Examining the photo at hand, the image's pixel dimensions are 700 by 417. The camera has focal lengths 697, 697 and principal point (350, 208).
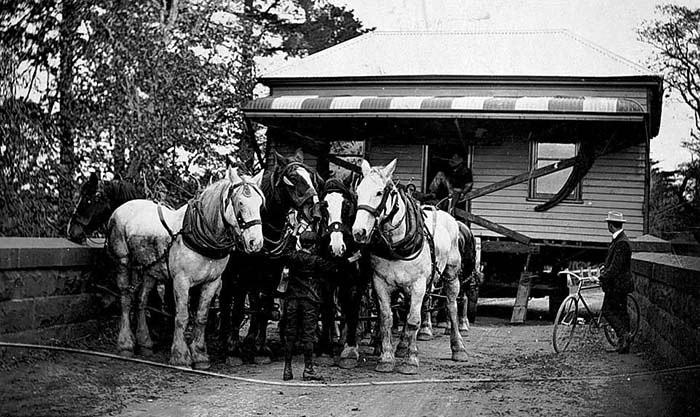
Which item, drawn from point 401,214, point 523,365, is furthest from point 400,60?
point 523,365

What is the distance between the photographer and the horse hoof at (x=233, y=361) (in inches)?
152

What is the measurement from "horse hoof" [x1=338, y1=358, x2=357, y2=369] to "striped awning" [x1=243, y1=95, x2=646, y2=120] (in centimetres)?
156

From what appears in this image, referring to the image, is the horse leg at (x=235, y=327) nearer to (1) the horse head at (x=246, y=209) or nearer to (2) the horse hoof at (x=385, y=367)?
(2) the horse hoof at (x=385, y=367)

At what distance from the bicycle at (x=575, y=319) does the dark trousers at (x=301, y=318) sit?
123 cm

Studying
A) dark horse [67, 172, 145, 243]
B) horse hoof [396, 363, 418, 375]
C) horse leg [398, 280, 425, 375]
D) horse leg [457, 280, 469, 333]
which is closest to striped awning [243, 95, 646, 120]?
dark horse [67, 172, 145, 243]

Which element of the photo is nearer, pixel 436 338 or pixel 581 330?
pixel 581 330

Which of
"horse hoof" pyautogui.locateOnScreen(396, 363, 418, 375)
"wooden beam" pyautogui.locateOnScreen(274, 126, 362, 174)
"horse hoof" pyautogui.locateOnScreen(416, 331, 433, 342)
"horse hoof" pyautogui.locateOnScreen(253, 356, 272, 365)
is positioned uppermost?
"wooden beam" pyautogui.locateOnScreen(274, 126, 362, 174)

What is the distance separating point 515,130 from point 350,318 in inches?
75.5

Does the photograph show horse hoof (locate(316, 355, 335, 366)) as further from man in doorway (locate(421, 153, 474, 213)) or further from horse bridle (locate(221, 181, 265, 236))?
horse bridle (locate(221, 181, 265, 236))

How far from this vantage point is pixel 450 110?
4074 millimetres

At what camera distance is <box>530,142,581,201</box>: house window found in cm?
232

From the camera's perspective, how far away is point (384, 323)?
4.31 m

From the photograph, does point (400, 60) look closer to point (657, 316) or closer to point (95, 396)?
point (657, 316)

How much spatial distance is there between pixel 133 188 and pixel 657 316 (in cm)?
180
